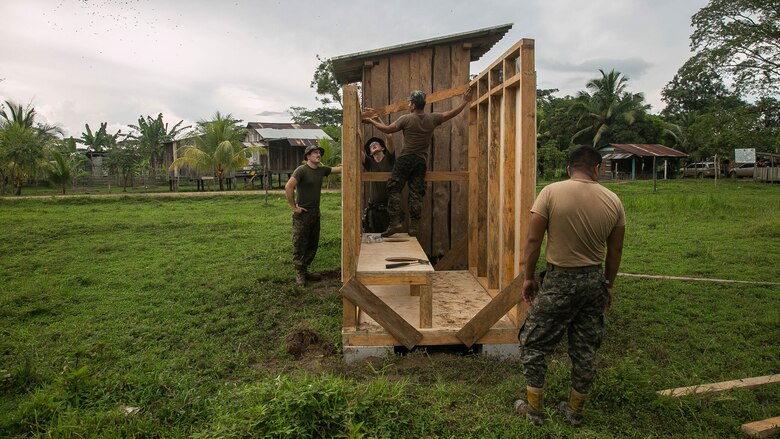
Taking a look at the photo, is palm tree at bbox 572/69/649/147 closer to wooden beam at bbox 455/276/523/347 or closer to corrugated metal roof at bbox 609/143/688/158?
corrugated metal roof at bbox 609/143/688/158

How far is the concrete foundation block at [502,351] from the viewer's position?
5398 millimetres

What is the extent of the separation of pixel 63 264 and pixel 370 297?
7.10 m

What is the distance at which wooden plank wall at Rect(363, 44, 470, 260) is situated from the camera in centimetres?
866

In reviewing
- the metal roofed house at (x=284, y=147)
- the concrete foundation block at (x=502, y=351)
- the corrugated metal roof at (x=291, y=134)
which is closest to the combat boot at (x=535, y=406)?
the concrete foundation block at (x=502, y=351)

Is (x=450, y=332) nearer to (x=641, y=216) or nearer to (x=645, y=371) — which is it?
(x=645, y=371)

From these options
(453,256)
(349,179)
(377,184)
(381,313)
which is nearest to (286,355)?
(381,313)

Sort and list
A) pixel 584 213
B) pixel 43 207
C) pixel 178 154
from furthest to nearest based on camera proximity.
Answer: pixel 178 154 < pixel 43 207 < pixel 584 213

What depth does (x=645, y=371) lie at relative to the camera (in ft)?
15.8

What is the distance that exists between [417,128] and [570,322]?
3.76 meters

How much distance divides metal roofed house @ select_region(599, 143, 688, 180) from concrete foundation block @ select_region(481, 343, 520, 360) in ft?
127

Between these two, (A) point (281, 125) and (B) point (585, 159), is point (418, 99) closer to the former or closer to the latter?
(B) point (585, 159)

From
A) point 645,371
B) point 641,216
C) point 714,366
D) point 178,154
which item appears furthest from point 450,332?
point 178,154

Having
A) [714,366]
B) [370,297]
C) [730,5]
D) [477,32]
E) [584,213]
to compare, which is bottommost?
[714,366]

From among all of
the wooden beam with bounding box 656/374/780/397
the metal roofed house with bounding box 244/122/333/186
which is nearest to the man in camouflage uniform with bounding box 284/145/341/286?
the wooden beam with bounding box 656/374/780/397
